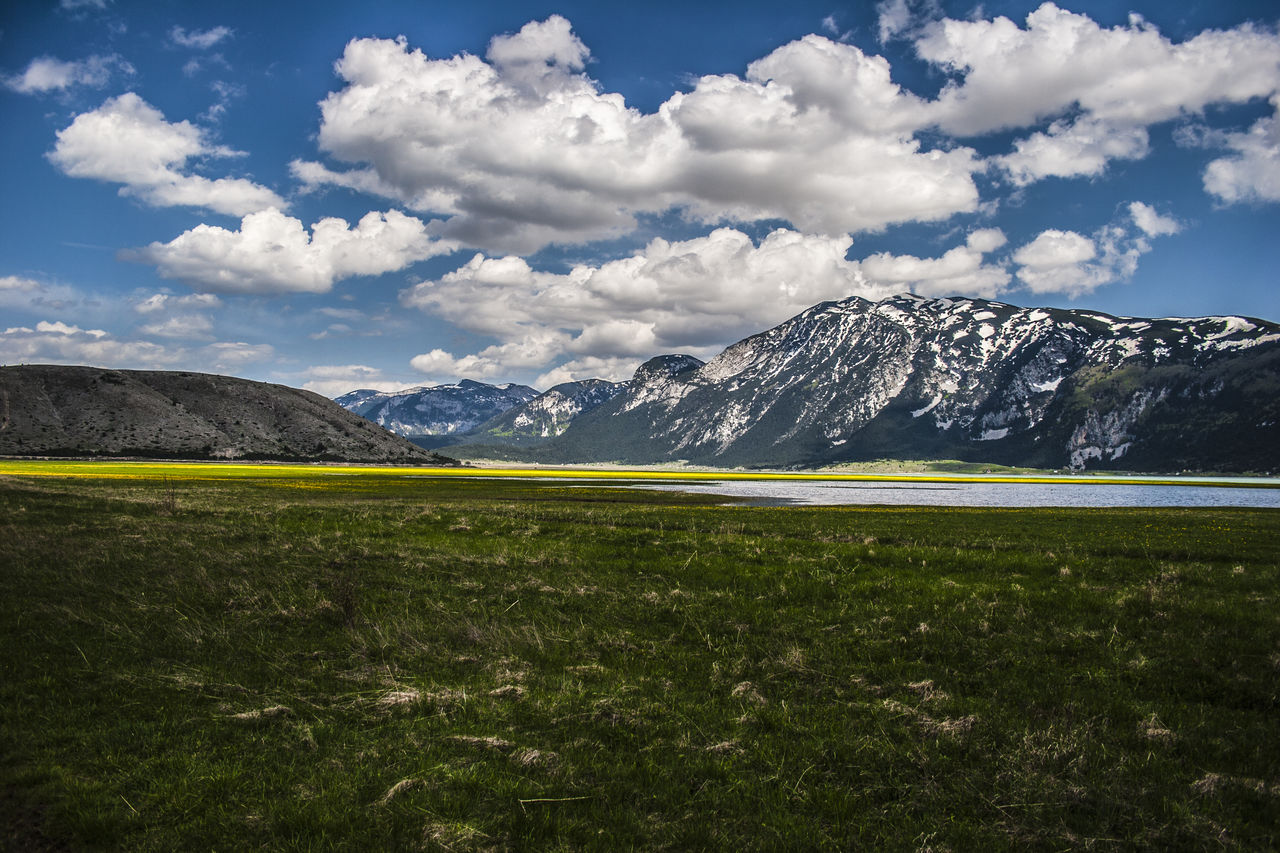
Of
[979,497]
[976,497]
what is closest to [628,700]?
[976,497]

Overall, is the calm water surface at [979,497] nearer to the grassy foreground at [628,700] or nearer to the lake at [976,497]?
the lake at [976,497]

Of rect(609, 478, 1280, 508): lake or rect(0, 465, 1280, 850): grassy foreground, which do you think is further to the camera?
rect(609, 478, 1280, 508): lake

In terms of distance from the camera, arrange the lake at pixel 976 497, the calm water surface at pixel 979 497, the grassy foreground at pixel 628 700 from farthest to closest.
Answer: the calm water surface at pixel 979 497 < the lake at pixel 976 497 < the grassy foreground at pixel 628 700

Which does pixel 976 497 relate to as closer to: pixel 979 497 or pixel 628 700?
pixel 979 497

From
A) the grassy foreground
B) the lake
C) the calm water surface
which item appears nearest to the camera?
the grassy foreground

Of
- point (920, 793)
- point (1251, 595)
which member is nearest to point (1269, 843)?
point (920, 793)

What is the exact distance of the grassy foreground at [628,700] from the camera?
8.96 meters

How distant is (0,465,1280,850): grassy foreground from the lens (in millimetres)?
8961

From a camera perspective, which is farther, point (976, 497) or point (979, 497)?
point (979, 497)

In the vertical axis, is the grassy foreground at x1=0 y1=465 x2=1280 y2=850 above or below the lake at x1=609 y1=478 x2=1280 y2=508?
Answer: above

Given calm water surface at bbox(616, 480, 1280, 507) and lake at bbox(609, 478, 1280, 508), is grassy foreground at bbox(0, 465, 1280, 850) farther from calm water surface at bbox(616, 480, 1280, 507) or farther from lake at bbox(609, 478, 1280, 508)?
calm water surface at bbox(616, 480, 1280, 507)

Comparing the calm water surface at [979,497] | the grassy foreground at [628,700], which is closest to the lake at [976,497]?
the calm water surface at [979,497]

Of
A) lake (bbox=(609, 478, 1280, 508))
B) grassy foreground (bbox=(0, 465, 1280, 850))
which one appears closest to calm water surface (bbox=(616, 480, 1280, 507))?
lake (bbox=(609, 478, 1280, 508))

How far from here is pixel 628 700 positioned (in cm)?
1303
